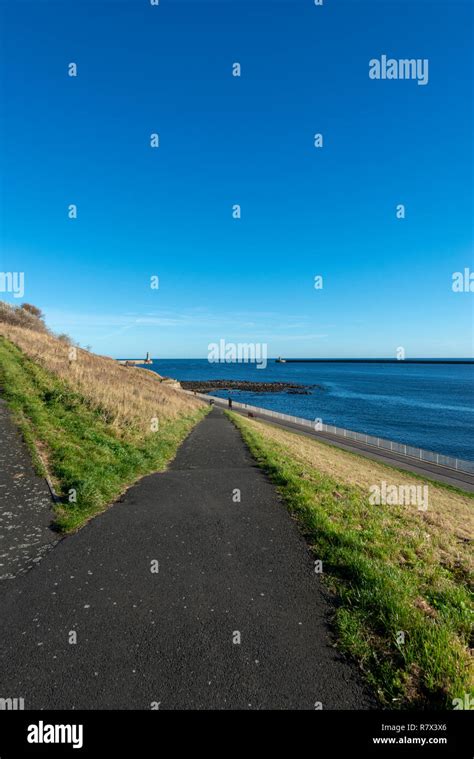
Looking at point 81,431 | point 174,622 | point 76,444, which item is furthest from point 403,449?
point 174,622

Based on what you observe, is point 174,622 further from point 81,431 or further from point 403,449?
point 403,449

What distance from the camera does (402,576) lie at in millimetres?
5516

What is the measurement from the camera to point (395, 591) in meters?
4.95

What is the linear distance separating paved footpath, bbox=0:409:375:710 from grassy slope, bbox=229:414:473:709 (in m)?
0.35

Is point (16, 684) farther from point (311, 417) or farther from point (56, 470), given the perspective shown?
point (311, 417)

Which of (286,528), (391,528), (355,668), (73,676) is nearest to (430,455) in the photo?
(391,528)

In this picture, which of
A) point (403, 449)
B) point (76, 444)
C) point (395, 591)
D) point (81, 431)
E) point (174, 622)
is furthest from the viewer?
point (403, 449)

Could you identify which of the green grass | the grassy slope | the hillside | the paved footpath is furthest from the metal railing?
the paved footpath

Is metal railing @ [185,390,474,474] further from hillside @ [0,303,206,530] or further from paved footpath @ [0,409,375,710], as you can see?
paved footpath @ [0,409,375,710]

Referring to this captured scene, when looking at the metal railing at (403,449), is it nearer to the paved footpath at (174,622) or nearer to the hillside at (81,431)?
the hillside at (81,431)

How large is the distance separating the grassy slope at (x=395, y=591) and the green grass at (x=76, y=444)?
4693 mm

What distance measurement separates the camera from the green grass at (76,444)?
7918 mm

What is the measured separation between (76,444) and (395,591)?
9.40 m
